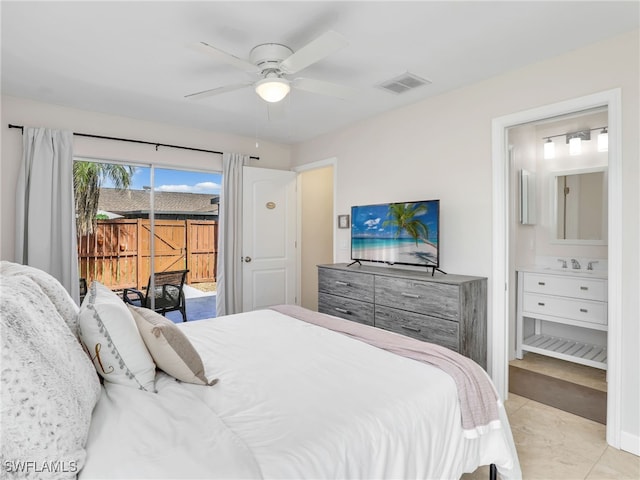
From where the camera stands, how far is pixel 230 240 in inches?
178

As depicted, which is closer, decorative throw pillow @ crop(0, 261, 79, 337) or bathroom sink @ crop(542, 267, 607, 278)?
decorative throw pillow @ crop(0, 261, 79, 337)

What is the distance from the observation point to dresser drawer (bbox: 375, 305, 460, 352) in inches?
108

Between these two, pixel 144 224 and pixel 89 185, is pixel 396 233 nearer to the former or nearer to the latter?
pixel 144 224

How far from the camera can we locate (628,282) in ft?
7.40

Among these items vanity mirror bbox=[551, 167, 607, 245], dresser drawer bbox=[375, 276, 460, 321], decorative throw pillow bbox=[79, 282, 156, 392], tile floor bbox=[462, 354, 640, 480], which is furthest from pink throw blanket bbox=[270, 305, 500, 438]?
vanity mirror bbox=[551, 167, 607, 245]

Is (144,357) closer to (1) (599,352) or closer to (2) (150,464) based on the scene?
(2) (150,464)

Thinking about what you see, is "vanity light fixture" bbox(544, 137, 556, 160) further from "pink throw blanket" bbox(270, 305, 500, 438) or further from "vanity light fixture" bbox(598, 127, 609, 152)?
"pink throw blanket" bbox(270, 305, 500, 438)

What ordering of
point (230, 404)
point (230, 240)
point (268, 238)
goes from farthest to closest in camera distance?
point (268, 238)
point (230, 240)
point (230, 404)

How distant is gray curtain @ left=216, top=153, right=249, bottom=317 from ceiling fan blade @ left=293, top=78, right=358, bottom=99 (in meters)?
2.38

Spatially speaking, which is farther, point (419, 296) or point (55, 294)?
point (419, 296)

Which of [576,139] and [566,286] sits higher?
[576,139]

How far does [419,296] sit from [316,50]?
1.98 meters

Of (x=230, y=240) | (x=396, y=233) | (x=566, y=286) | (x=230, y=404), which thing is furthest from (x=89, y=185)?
(x=566, y=286)

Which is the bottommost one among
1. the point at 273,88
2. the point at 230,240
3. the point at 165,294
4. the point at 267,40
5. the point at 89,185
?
the point at 165,294
